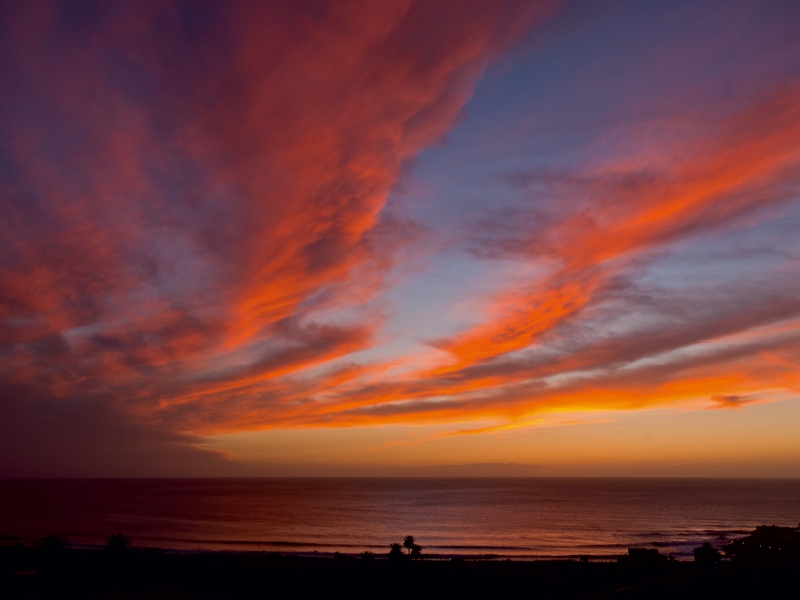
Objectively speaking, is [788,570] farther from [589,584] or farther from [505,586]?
[505,586]

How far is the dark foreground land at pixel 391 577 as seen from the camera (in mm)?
33250

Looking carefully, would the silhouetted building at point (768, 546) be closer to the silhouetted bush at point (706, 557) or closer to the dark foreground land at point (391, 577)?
the silhouetted bush at point (706, 557)

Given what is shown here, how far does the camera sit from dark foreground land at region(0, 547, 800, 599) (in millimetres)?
33250

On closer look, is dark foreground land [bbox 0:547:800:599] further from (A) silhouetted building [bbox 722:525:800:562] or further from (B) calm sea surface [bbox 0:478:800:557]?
(B) calm sea surface [bbox 0:478:800:557]

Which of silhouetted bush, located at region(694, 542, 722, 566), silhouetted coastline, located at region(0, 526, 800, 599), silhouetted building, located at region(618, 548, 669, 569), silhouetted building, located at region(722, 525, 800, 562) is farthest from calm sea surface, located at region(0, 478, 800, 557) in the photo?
silhouetted coastline, located at region(0, 526, 800, 599)

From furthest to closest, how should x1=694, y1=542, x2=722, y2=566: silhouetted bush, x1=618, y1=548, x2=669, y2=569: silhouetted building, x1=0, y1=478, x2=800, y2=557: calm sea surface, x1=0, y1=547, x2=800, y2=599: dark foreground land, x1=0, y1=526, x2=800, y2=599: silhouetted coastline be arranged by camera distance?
1. x1=0, y1=478, x2=800, y2=557: calm sea surface
2. x1=694, y1=542, x2=722, y2=566: silhouetted bush
3. x1=618, y1=548, x2=669, y2=569: silhouetted building
4. x1=0, y1=526, x2=800, y2=599: silhouetted coastline
5. x1=0, y1=547, x2=800, y2=599: dark foreground land

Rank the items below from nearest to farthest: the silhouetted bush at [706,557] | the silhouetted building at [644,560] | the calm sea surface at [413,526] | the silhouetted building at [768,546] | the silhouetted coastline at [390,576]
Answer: the silhouetted coastline at [390,576]
the silhouetted building at [644,560]
the silhouetted bush at [706,557]
the silhouetted building at [768,546]
the calm sea surface at [413,526]

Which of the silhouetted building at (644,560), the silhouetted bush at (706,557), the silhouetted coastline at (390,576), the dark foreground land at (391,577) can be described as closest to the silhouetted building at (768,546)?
the silhouetted coastline at (390,576)

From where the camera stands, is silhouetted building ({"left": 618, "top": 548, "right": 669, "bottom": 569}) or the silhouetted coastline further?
silhouetted building ({"left": 618, "top": 548, "right": 669, "bottom": 569})

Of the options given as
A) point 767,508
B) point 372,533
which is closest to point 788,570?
point 372,533

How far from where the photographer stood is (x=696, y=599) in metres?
31.3

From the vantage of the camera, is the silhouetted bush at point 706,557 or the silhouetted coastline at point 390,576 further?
the silhouetted bush at point 706,557

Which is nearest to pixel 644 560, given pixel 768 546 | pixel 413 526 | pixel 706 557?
pixel 706 557

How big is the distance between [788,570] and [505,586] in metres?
21.5
